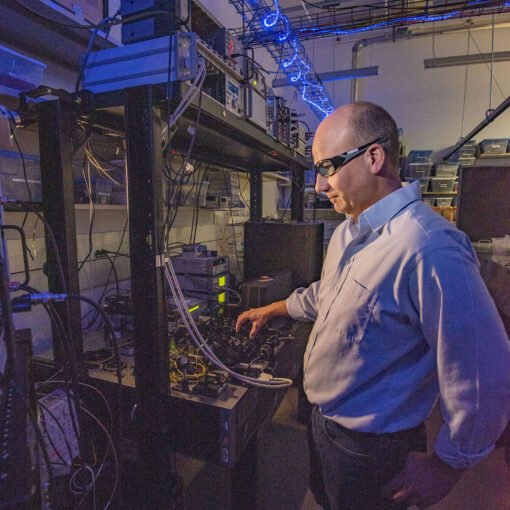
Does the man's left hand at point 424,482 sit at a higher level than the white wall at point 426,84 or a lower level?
lower

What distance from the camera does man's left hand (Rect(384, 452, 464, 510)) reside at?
74 cm

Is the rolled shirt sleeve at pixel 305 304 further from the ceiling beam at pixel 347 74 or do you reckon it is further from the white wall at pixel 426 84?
the white wall at pixel 426 84

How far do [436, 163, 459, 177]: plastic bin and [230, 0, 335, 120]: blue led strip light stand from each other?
2.28m

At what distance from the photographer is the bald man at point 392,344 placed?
0.68 metres

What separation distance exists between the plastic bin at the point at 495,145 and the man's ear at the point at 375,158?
5.37 m

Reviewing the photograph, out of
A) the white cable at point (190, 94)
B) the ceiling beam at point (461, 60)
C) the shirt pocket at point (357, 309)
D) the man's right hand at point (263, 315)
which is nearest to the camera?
the shirt pocket at point (357, 309)

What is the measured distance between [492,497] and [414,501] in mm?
1342

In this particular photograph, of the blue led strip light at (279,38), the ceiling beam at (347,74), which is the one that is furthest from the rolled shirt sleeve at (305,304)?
the ceiling beam at (347,74)

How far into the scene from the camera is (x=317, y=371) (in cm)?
90

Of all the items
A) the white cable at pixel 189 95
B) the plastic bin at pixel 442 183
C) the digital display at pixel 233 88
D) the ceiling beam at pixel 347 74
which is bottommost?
the white cable at pixel 189 95

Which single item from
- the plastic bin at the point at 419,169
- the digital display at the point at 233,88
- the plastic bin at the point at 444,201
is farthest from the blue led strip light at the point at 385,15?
the digital display at the point at 233,88

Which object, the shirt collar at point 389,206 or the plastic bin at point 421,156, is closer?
the shirt collar at point 389,206

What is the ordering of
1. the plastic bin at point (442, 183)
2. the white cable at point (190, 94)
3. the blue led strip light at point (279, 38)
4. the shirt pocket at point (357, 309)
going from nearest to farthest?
1. the shirt pocket at point (357, 309)
2. the white cable at point (190, 94)
3. the blue led strip light at point (279, 38)
4. the plastic bin at point (442, 183)

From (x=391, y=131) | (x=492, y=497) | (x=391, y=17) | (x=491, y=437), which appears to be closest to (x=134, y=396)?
(x=491, y=437)
